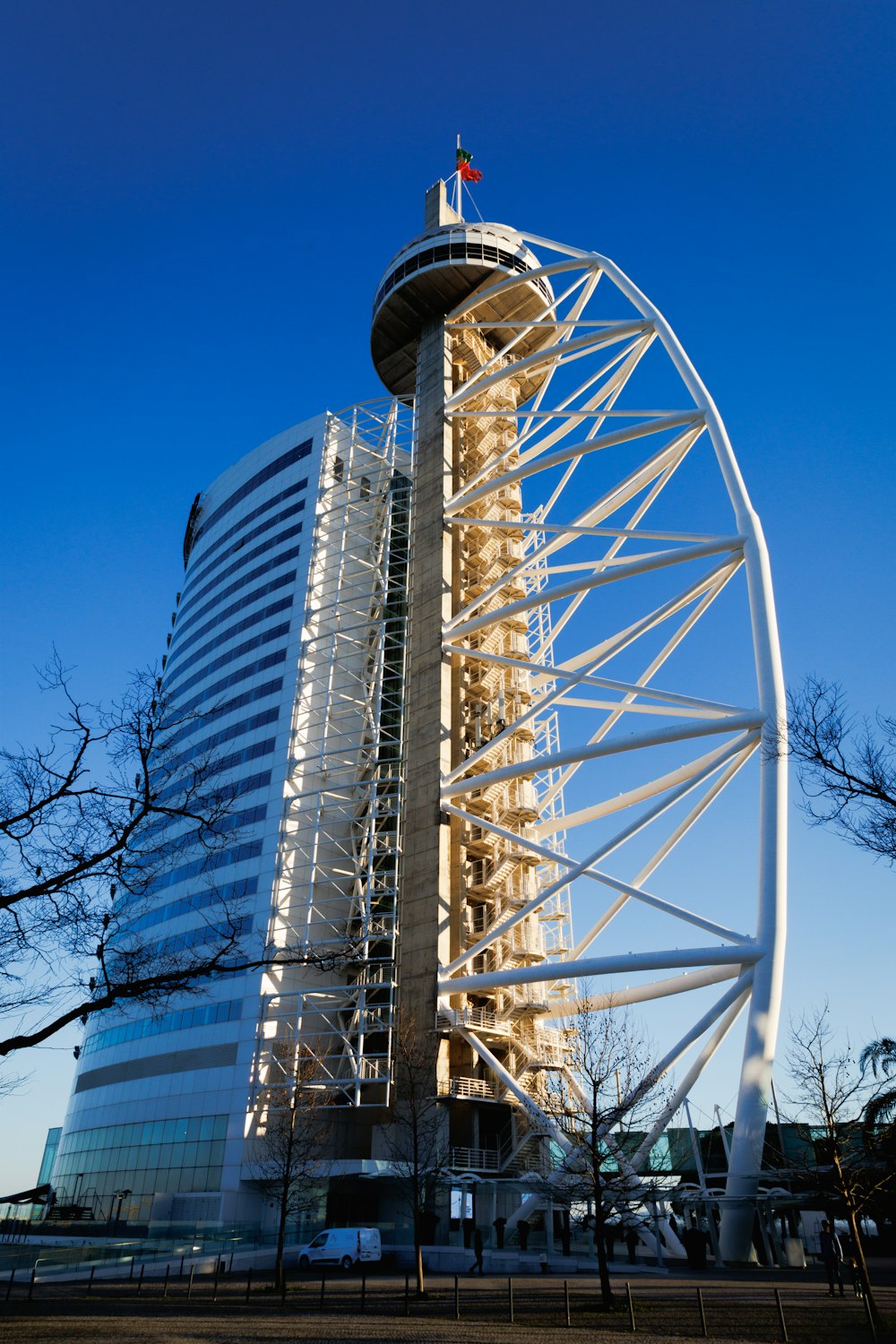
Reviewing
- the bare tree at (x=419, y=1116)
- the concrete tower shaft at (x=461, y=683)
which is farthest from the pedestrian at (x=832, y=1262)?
the bare tree at (x=419, y=1116)

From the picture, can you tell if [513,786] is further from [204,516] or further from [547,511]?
[204,516]

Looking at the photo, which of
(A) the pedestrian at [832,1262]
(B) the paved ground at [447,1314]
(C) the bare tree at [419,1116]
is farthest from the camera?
(C) the bare tree at [419,1116]

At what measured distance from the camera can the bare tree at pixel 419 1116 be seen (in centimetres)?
3612

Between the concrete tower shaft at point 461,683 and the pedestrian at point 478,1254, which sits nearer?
the pedestrian at point 478,1254

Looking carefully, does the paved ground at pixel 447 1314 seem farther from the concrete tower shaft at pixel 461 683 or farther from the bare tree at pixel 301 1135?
the concrete tower shaft at pixel 461 683

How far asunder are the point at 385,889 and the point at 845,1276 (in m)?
26.1

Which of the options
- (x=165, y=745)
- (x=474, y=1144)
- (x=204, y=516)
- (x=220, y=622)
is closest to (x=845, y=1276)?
(x=474, y=1144)

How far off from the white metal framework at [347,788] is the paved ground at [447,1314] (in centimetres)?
1519

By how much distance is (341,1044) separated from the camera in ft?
155

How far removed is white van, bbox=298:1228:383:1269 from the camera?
31.8m

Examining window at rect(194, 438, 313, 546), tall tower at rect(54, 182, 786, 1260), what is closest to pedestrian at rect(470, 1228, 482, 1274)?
tall tower at rect(54, 182, 786, 1260)

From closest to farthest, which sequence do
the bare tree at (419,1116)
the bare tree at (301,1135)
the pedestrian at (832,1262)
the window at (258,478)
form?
the pedestrian at (832,1262)
the bare tree at (419,1116)
the bare tree at (301,1135)
the window at (258,478)

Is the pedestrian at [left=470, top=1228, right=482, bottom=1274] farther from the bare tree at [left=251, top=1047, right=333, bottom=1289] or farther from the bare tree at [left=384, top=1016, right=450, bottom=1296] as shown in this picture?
the bare tree at [left=251, top=1047, right=333, bottom=1289]

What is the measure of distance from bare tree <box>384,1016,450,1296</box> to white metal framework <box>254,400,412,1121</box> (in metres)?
2.12
